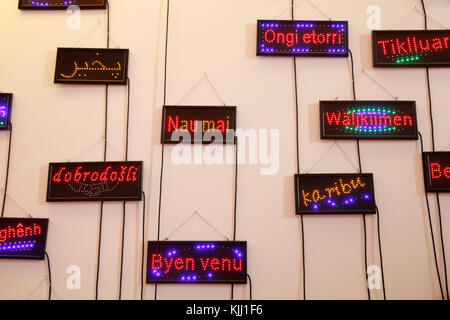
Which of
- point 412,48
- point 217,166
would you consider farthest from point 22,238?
point 412,48

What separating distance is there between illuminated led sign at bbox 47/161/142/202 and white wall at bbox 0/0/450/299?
70 millimetres

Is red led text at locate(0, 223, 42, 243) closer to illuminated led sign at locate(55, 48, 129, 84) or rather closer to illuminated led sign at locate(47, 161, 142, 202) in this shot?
illuminated led sign at locate(47, 161, 142, 202)

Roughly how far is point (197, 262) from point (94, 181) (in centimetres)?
72

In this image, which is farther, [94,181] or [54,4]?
[54,4]

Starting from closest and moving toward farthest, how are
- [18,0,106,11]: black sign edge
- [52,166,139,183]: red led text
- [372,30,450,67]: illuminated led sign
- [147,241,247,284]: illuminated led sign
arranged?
[147,241,247,284]: illuminated led sign → [52,166,139,183]: red led text → [372,30,450,67]: illuminated led sign → [18,0,106,11]: black sign edge

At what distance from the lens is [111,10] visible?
97.3 inches

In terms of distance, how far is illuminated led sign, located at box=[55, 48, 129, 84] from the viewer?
2.33 m

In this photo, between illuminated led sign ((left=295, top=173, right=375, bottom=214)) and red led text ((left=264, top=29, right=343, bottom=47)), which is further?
red led text ((left=264, top=29, right=343, bottom=47))

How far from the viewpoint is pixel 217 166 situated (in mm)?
2266

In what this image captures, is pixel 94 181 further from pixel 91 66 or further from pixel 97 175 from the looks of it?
pixel 91 66

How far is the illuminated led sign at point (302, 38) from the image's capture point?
234 cm

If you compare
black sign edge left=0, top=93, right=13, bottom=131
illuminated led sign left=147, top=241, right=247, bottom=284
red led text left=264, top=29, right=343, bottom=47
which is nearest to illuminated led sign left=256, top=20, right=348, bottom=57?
red led text left=264, top=29, right=343, bottom=47
